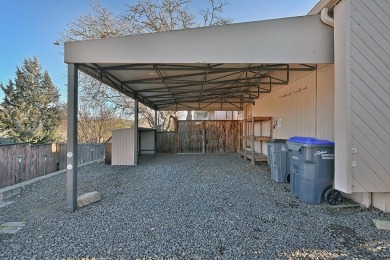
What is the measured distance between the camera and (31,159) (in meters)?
7.92

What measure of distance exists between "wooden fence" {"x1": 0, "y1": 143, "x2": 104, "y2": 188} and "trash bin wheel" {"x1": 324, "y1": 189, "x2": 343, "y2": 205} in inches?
346

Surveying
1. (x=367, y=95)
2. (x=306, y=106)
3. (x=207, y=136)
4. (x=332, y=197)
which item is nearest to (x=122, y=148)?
(x=207, y=136)

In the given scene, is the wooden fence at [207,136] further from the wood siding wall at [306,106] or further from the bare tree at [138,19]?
the bare tree at [138,19]

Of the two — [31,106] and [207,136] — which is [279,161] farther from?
[31,106]

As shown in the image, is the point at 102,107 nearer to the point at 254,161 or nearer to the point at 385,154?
the point at 254,161

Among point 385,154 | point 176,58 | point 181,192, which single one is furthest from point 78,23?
point 385,154

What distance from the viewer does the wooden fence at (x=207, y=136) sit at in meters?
11.7

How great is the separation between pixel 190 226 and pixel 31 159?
26.8 ft

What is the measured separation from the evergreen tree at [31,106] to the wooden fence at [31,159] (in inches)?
263

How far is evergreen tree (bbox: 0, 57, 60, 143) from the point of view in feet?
47.3

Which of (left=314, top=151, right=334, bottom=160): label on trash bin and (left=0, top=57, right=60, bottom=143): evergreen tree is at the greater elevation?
(left=0, top=57, right=60, bottom=143): evergreen tree

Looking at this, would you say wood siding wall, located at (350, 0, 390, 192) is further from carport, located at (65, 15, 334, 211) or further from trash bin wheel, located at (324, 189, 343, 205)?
trash bin wheel, located at (324, 189, 343, 205)

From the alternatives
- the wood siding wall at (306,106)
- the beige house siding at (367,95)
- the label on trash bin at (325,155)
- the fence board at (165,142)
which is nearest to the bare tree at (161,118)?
the fence board at (165,142)

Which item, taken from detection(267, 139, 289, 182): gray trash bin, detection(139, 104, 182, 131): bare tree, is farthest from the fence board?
detection(267, 139, 289, 182): gray trash bin
